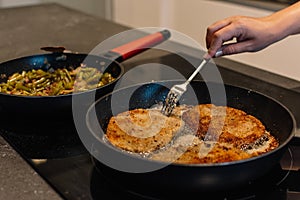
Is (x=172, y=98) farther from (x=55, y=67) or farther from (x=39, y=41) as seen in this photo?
(x=39, y=41)

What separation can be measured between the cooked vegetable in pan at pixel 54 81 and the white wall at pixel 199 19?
124 centimetres

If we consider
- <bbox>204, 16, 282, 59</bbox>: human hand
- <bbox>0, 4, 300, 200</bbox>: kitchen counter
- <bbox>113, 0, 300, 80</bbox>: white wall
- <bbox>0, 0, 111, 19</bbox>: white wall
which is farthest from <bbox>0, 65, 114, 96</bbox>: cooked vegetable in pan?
<bbox>0, 0, 111, 19</bbox>: white wall

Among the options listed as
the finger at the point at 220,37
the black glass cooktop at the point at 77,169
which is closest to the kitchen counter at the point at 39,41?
the black glass cooktop at the point at 77,169

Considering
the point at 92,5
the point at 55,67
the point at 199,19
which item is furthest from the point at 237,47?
the point at 92,5

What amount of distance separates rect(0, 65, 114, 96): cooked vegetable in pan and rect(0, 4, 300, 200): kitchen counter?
167mm

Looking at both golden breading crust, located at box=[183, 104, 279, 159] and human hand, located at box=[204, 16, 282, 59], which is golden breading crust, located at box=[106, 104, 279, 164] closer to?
golden breading crust, located at box=[183, 104, 279, 159]

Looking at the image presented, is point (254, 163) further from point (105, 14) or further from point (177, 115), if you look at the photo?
point (105, 14)

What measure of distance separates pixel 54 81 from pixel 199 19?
1707mm

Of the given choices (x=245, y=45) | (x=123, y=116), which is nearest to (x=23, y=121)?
(x=123, y=116)

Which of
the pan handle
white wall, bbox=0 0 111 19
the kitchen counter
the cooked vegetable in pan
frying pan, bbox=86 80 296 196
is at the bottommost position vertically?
white wall, bbox=0 0 111 19

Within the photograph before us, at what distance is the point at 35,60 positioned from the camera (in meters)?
1.18

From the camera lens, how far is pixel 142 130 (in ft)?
2.76

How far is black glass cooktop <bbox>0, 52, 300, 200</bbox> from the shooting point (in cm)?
73

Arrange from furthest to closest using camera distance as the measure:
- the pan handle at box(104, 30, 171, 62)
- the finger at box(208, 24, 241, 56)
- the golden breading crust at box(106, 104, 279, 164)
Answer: the pan handle at box(104, 30, 171, 62)
the finger at box(208, 24, 241, 56)
the golden breading crust at box(106, 104, 279, 164)
